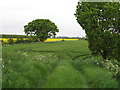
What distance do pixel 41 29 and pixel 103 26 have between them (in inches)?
2942

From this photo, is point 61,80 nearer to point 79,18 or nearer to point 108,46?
point 108,46

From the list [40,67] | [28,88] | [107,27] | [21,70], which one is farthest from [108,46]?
[28,88]

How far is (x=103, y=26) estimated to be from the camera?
2595 cm

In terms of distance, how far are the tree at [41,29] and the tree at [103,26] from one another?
230 feet

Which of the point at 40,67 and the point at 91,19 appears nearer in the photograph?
the point at 40,67

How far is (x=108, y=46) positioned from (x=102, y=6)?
6.28 metres

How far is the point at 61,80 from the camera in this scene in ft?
52.5

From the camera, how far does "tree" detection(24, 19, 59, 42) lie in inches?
3814

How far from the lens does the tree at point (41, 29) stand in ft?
318

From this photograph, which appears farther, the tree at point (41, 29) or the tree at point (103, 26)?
the tree at point (41, 29)

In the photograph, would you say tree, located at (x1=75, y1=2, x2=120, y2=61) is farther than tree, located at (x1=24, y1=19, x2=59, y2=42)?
No

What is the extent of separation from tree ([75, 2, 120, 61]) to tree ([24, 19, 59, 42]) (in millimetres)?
70001

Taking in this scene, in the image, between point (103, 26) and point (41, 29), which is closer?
point (103, 26)

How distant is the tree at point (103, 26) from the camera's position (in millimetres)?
25312
